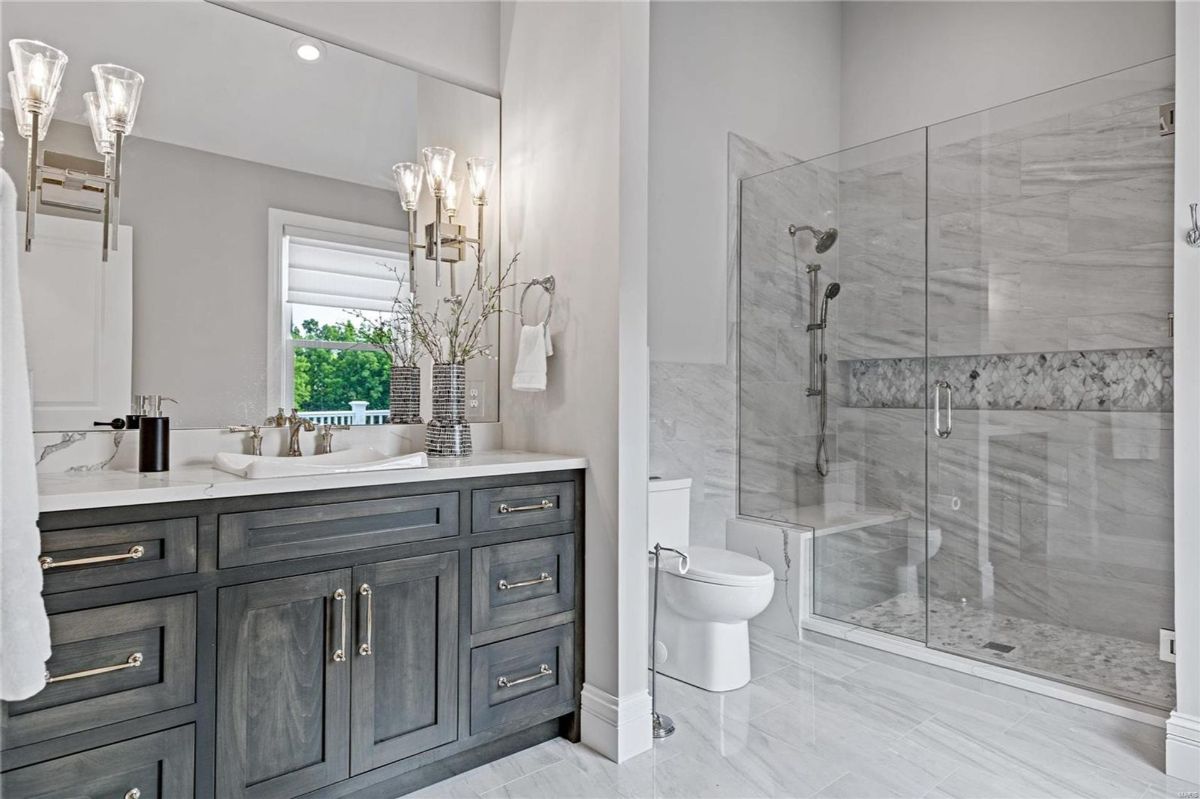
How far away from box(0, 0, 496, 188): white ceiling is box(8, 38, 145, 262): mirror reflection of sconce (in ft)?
0.24

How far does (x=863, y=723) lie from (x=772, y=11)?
3.33 metres

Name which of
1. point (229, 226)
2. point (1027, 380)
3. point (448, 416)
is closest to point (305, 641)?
point (448, 416)

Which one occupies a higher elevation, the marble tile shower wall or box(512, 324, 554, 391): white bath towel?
box(512, 324, 554, 391): white bath towel

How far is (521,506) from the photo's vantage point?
208cm

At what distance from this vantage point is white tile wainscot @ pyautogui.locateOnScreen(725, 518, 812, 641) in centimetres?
316

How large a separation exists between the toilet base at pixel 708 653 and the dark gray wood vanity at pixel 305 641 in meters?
0.59

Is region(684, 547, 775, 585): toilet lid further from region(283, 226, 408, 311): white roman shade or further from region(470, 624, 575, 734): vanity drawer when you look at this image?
region(283, 226, 408, 311): white roman shade

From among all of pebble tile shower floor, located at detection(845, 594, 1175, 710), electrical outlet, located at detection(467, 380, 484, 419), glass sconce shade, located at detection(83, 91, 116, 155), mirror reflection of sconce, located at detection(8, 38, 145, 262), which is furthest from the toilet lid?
glass sconce shade, located at detection(83, 91, 116, 155)

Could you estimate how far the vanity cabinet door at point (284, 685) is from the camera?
1583mm

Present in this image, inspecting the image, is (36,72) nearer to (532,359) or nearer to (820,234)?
(532,359)

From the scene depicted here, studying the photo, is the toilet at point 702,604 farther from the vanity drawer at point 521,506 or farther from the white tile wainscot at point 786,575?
the vanity drawer at point 521,506

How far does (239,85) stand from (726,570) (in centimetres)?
217

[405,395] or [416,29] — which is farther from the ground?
[416,29]

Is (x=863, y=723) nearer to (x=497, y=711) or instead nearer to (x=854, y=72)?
(x=497, y=711)
